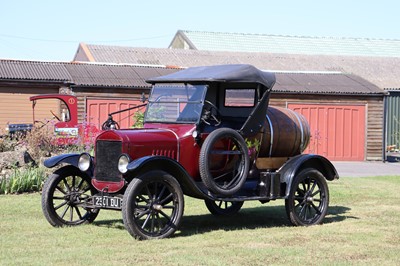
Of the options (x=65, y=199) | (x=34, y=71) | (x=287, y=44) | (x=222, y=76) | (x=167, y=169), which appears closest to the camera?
(x=167, y=169)

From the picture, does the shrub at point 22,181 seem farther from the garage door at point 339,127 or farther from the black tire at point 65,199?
the garage door at point 339,127

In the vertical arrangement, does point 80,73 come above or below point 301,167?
above

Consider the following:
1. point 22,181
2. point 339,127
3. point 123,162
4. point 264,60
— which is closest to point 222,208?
point 123,162

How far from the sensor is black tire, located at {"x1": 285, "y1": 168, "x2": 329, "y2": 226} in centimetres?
1078

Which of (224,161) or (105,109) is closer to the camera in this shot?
(224,161)

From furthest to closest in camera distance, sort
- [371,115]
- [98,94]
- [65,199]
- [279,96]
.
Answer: [371,115] < [279,96] < [98,94] < [65,199]

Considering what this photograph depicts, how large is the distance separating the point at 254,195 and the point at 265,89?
166 cm

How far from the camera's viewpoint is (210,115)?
1034 centimetres

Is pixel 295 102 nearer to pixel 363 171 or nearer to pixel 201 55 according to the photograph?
pixel 363 171

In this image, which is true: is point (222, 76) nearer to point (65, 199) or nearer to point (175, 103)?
point (175, 103)

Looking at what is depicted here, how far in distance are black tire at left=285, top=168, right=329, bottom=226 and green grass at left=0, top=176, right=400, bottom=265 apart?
0.69 feet

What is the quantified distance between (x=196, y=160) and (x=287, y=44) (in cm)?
4141

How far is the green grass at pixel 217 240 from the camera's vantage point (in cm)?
786

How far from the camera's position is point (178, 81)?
10.6 meters
